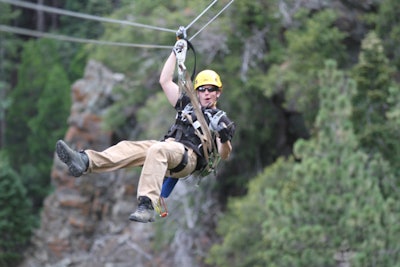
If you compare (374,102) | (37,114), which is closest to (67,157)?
(374,102)

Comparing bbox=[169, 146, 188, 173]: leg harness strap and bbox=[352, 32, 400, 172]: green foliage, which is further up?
bbox=[352, 32, 400, 172]: green foliage

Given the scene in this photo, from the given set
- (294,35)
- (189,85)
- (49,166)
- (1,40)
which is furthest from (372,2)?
(1,40)

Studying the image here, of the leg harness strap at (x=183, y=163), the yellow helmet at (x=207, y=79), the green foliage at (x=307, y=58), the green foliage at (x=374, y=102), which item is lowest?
the leg harness strap at (x=183, y=163)

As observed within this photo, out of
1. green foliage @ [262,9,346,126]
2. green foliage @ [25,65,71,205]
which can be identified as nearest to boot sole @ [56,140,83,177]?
green foliage @ [262,9,346,126]

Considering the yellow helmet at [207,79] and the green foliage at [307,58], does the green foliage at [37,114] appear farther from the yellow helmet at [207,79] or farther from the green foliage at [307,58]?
the yellow helmet at [207,79]

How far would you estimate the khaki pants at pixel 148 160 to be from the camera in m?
6.75

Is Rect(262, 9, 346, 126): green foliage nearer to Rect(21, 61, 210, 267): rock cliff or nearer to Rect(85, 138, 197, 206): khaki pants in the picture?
Rect(21, 61, 210, 267): rock cliff

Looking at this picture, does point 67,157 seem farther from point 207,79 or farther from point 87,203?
point 87,203

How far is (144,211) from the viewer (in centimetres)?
666

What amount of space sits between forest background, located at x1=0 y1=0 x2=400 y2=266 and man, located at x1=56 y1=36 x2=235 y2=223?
415 centimetres

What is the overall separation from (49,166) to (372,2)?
15907 mm

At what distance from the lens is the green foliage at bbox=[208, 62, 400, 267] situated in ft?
49.0

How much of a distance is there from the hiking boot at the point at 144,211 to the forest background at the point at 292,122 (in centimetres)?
474

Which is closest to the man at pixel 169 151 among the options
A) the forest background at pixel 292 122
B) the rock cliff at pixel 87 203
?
the forest background at pixel 292 122
